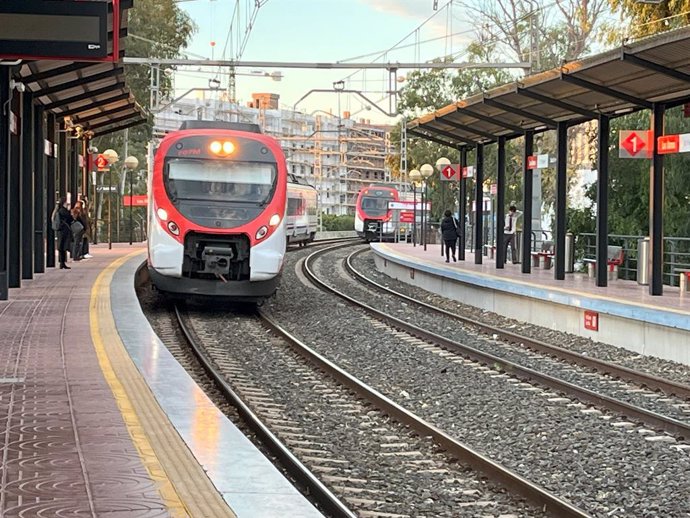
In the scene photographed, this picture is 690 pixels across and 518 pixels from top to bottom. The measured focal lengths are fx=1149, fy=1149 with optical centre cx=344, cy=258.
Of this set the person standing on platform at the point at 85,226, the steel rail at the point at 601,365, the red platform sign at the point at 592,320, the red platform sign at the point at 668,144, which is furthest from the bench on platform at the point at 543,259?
the person standing on platform at the point at 85,226

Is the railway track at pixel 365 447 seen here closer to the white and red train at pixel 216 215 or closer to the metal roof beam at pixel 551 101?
the white and red train at pixel 216 215

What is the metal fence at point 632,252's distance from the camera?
850 inches

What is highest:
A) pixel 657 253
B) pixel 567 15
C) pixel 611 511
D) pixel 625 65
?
pixel 567 15

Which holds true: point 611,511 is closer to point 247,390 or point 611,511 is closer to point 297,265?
point 247,390

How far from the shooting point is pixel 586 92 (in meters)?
17.5

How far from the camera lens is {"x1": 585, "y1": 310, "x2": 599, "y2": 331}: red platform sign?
16.2m

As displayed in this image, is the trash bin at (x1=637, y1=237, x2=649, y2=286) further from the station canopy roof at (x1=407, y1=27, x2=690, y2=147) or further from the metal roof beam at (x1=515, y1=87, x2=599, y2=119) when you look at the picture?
the metal roof beam at (x1=515, y1=87, x2=599, y2=119)

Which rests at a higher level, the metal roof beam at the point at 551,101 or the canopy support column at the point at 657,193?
the metal roof beam at the point at 551,101

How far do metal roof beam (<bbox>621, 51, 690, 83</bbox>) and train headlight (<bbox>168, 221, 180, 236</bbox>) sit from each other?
7166 mm

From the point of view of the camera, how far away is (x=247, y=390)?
37.4 ft

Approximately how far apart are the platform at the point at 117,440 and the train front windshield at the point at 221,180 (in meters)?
5.13

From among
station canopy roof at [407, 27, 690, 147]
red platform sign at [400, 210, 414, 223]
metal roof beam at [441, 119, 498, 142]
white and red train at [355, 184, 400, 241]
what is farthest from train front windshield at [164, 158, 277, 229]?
white and red train at [355, 184, 400, 241]

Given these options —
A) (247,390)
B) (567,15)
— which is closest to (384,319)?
(247,390)

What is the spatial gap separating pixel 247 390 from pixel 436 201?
50.4 metres
